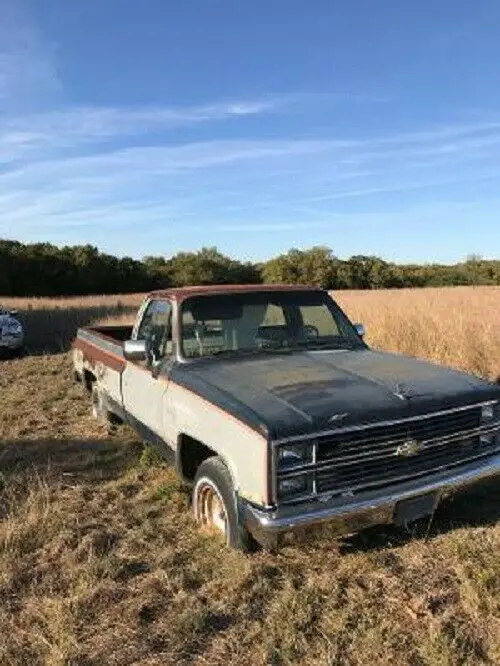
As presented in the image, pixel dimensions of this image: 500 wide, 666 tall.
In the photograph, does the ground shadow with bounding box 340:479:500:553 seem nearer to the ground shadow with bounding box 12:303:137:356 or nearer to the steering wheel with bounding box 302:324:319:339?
the steering wheel with bounding box 302:324:319:339


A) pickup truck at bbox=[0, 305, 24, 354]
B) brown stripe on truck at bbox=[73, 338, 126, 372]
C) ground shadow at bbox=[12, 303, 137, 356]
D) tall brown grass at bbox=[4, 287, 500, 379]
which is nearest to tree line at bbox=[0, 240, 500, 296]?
ground shadow at bbox=[12, 303, 137, 356]

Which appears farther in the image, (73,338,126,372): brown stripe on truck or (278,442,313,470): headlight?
(73,338,126,372): brown stripe on truck

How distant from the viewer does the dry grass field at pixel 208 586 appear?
3.42 meters

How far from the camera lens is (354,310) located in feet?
50.5

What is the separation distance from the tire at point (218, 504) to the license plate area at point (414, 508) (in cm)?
86

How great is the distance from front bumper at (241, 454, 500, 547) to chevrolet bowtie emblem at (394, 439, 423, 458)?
0.17 metres

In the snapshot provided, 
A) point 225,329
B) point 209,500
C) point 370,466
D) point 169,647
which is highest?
point 225,329

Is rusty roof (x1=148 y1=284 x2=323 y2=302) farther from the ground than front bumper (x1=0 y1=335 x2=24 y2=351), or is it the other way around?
rusty roof (x1=148 y1=284 x2=323 y2=302)

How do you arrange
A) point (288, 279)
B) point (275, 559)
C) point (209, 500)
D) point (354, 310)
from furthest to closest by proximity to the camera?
point (288, 279) < point (354, 310) < point (209, 500) < point (275, 559)

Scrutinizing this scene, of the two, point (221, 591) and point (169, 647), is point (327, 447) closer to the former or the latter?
point (221, 591)

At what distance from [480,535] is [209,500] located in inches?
69.1

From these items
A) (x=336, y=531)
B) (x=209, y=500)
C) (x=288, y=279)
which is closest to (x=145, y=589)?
(x=209, y=500)

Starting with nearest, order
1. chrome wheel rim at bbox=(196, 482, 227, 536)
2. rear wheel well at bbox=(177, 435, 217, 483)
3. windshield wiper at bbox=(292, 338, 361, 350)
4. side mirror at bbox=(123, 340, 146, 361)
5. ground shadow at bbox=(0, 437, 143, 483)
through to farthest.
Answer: chrome wheel rim at bbox=(196, 482, 227, 536) < rear wheel well at bbox=(177, 435, 217, 483) < side mirror at bbox=(123, 340, 146, 361) < windshield wiper at bbox=(292, 338, 361, 350) < ground shadow at bbox=(0, 437, 143, 483)

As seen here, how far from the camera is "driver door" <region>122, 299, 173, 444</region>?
18.0 ft
